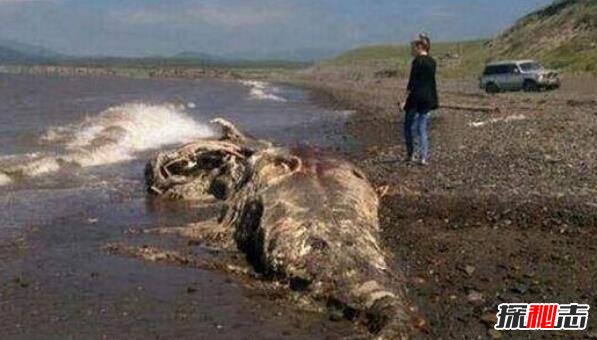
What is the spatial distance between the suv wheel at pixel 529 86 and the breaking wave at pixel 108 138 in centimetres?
1802

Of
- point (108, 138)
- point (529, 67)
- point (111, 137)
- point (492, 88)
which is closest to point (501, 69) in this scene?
point (492, 88)

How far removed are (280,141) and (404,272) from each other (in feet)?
57.9

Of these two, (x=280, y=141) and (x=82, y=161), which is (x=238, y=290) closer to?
(x=82, y=161)

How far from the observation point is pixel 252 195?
36.3ft

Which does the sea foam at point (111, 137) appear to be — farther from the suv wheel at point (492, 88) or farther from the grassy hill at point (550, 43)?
the grassy hill at point (550, 43)

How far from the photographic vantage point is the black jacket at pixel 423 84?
48.8 feet

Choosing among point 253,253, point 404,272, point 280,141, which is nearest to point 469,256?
point 404,272

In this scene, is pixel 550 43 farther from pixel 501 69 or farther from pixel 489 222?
pixel 489 222

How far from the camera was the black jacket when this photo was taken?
48.8 feet

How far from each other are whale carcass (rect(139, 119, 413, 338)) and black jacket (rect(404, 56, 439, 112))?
277cm

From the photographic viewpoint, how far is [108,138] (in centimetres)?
2653

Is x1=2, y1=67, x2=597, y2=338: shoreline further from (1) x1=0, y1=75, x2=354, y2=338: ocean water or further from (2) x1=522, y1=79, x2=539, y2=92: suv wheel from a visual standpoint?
(2) x1=522, y1=79, x2=539, y2=92: suv wheel

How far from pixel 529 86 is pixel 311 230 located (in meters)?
37.5

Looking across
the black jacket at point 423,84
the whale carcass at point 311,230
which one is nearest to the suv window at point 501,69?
the black jacket at point 423,84
